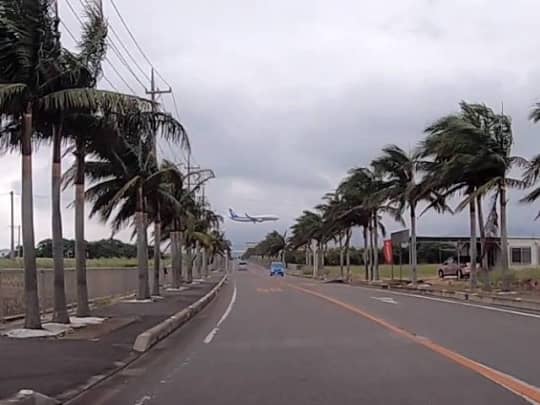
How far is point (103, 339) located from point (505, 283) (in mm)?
23182

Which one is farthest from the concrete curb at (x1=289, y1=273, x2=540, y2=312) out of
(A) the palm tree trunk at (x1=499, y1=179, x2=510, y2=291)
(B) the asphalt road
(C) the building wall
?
(C) the building wall

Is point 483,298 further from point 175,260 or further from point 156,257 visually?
point 175,260

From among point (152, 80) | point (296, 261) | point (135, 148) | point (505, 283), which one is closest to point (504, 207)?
point (505, 283)

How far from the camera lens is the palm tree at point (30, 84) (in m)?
18.0

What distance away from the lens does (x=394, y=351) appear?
53.4 ft

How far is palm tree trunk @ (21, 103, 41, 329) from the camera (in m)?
18.3

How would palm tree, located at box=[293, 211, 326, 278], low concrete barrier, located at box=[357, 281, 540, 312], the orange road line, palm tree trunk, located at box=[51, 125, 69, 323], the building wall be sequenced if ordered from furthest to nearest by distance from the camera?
palm tree, located at box=[293, 211, 326, 278]
the building wall
low concrete barrier, located at box=[357, 281, 540, 312]
palm tree trunk, located at box=[51, 125, 69, 323]
the orange road line

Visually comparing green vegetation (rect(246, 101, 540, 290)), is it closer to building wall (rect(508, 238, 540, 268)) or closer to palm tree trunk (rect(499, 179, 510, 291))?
palm tree trunk (rect(499, 179, 510, 291))

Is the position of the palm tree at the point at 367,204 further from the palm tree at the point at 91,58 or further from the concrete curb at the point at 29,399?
the concrete curb at the point at 29,399

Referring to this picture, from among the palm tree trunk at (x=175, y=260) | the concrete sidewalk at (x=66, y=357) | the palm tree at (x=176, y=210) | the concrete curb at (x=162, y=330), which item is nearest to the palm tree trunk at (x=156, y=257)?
the palm tree at (x=176, y=210)

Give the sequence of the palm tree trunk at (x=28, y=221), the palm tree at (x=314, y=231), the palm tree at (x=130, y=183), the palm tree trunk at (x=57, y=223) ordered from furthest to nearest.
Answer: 1. the palm tree at (x=314, y=231)
2. the palm tree at (x=130, y=183)
3. the palm tree trunk at (x=57, y=223)
4. the palm tree trunk at (x=28, y=221)

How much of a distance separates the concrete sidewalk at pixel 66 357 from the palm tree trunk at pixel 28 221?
92 cm

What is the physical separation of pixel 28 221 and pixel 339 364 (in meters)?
7.91

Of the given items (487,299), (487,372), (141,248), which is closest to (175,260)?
(141,248)
